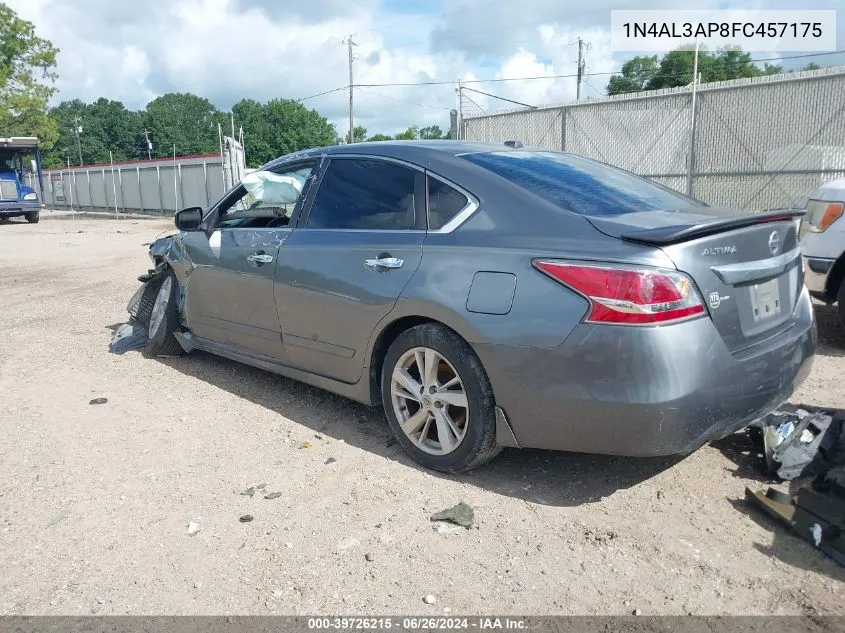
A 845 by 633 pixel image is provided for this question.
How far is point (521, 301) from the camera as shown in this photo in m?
3.04

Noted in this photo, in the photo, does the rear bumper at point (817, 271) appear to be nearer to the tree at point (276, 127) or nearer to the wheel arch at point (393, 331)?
the wheel arch at point (393, 331)

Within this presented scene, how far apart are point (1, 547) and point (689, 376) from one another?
2.97 meters

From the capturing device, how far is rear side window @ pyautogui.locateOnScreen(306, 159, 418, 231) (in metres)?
3.76

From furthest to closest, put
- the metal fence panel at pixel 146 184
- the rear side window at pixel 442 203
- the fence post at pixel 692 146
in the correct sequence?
1. the metal fence panel at pixel 146 184
2. the fence post at pixel 692 146
3. the rear side window at pixel 442 203

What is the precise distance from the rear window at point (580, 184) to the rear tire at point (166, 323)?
3.04m

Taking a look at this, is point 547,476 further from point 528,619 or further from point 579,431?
point 528,619

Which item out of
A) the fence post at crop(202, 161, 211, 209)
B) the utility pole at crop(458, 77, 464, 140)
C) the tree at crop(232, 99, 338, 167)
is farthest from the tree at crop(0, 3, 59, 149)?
the tree at crop(232, 99, 338, 167)

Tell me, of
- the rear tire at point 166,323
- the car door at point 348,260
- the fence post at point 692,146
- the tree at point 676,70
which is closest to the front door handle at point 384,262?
the car door at point 348,260

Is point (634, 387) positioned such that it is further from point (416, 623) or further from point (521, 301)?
point (416, 623)

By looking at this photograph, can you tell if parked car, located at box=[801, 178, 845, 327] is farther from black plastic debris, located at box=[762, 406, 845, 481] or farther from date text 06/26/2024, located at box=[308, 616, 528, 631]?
date text 06/26/2024, located at box=[308, 616, 528, 631]

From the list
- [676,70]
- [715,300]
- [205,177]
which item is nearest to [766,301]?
[715,300]

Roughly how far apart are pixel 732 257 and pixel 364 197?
6.50 ft

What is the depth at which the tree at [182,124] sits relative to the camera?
96438 millimetres

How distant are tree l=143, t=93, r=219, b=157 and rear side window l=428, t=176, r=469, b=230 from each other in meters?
101
